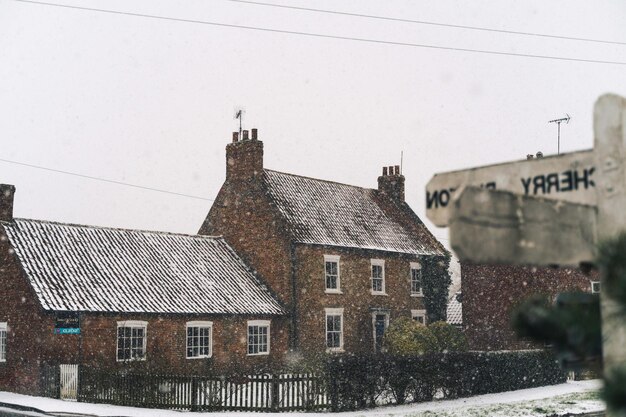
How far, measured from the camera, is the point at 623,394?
2295 mm

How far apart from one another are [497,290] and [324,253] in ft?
26.9

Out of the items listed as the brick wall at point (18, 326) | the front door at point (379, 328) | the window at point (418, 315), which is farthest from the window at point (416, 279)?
the brick wall at point (18, 326)

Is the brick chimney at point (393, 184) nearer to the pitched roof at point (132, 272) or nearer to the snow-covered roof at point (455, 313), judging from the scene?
the snow-covered roof at point (455, 313)

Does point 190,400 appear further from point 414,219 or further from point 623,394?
point 414,219

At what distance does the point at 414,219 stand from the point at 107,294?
20.7 metres

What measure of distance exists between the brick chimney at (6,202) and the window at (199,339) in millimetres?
7842

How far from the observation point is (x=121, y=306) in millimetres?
27641

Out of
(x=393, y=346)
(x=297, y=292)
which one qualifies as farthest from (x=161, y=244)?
(x=393, y=346)

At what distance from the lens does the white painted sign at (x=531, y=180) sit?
156 inches

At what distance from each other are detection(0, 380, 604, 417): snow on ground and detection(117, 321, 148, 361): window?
3.41 metres

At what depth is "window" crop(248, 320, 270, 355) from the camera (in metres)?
32.7

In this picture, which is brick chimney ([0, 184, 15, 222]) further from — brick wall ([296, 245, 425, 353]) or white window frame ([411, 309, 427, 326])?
white window frame ([411, 309, 427, 326])

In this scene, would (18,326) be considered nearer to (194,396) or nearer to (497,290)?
(194,396)

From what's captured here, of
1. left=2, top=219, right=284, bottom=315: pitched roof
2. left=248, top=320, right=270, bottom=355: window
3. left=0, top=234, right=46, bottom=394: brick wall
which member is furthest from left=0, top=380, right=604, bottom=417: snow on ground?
left=248, top=320, right=270, bottom=355: window
